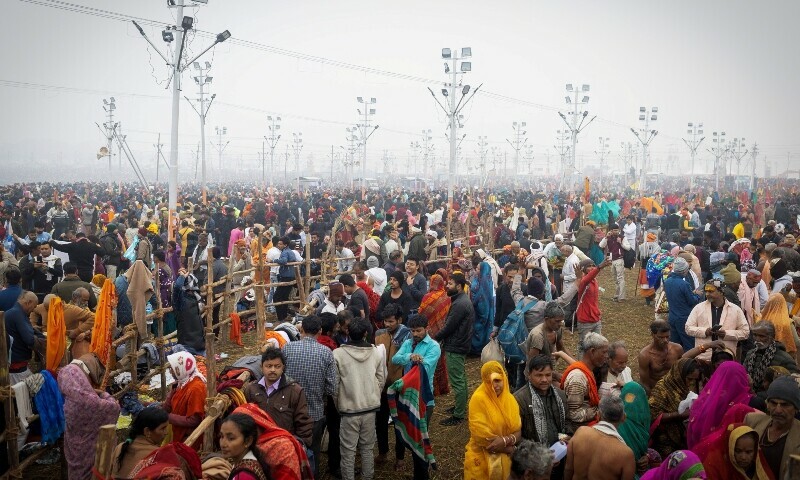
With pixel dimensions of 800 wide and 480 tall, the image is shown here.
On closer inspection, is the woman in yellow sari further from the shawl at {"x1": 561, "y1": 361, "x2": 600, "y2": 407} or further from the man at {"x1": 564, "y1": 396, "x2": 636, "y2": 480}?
the shawl at {"x1": 561, "y1": 361, "x2": 600, "y2": 407}

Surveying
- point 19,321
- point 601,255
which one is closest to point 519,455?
point 19,321

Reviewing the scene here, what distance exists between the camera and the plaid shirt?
17.3ft

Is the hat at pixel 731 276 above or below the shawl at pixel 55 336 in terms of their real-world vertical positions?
above

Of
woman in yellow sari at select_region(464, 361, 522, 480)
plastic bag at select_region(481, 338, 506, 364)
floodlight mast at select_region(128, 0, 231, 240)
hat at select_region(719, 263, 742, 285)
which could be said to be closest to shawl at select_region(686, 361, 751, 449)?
woman in yellow sari at select_region(464, 361, 522, 480)

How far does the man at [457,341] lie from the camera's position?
23.2 ft

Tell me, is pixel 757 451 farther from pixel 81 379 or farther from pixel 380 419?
pixel 81 379

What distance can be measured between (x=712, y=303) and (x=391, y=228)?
7217 millimetres

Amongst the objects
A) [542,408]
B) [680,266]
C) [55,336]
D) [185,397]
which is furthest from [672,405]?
Answer: [55,336]

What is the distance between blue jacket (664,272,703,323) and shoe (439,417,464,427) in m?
2.99

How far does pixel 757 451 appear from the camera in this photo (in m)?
4.32

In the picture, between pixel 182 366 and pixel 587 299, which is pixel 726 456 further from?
pixel 587 299

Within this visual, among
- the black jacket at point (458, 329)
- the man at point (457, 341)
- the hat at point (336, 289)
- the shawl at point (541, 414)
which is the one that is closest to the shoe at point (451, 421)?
the man at point (457, 341)

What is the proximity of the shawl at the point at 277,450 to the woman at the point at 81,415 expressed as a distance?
174cm

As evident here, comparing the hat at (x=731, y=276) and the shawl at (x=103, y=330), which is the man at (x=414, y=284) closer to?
the shawl at (x=103, y=330)
